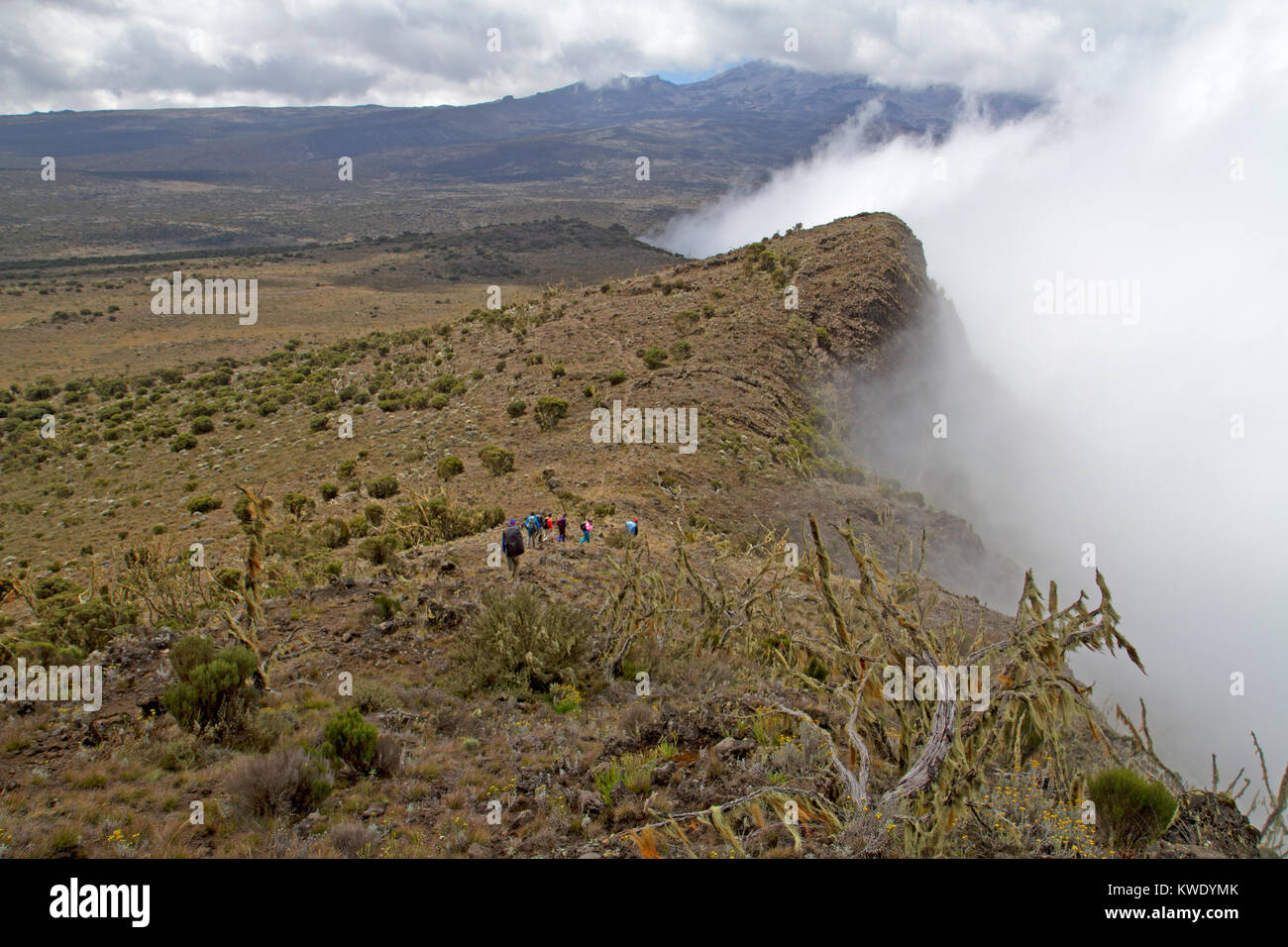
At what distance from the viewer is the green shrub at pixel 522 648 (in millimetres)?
7496

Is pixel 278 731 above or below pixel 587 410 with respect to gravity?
below

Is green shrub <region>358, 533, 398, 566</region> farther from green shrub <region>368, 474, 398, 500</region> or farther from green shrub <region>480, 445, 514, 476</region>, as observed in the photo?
green shrub <region>480, 445, 514, 476</region>

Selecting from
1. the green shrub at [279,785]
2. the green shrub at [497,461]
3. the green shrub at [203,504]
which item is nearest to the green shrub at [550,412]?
the green shrub at [497,461]

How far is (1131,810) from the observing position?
4.33 metres

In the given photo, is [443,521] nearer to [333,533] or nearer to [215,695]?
[333,533]

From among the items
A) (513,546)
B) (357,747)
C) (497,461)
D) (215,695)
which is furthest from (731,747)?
(497,461)

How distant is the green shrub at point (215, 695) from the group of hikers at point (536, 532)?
3.91 m

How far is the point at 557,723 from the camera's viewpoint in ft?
22.1

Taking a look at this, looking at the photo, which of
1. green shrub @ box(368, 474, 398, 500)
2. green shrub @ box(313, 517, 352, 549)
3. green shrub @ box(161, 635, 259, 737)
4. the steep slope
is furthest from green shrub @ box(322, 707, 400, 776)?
green shrub @ box(368, 474, 398, 500)

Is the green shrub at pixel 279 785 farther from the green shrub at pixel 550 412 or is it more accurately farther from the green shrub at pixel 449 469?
the green shrub at pixel 550 412

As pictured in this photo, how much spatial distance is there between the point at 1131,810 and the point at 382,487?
50.6 feet
